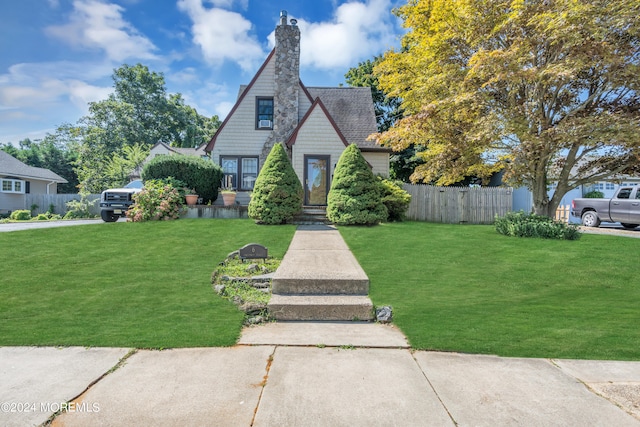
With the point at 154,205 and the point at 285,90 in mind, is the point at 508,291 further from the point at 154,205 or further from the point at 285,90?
the point at 285,90

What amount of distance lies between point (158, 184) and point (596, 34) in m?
13.9

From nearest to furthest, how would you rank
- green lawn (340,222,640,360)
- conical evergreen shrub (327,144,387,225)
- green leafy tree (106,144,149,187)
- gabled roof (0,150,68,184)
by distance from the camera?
green lawn (340,222,640,360) → conical evergreen shrub (327,144,387,225) → gabled roof (0,150,68,184) → green leafy tree (106,144,149,187)

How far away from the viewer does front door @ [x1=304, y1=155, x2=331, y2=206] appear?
578 inches

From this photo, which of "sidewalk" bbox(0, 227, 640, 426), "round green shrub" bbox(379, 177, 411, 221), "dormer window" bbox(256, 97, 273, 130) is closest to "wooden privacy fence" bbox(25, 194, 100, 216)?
"dormer window" bbox(256, 97, 273, 130)

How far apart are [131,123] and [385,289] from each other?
4000cm

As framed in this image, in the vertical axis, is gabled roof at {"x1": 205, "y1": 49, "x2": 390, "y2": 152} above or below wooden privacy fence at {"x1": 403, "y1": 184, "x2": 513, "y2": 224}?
above

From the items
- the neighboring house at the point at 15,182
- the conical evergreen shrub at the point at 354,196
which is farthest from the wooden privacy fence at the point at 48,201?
the conical evergreen shrub at the point at 354,196

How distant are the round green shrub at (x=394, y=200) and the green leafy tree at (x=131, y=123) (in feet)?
84.7

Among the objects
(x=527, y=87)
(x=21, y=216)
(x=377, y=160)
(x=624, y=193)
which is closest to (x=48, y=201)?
(x=21, y=216)

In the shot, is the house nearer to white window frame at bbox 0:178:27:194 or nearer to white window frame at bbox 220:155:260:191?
white window frame at bbox 220:155:260:191

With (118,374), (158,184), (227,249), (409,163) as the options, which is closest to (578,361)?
(118,374)

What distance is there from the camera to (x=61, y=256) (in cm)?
732

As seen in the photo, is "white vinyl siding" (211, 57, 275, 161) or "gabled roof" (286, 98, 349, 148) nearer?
"gabled roof" (286, 98, 349, 148)

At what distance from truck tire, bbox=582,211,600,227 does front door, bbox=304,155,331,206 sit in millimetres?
12806
